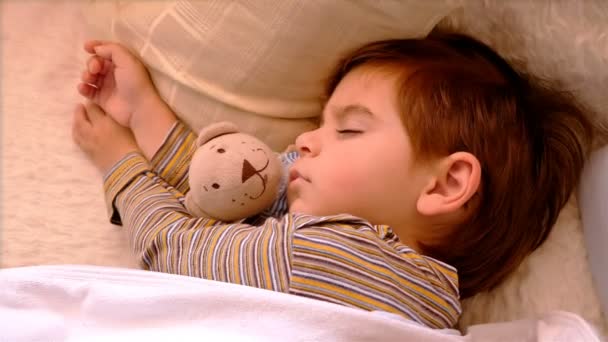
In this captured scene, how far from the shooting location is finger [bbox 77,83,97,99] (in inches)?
36.6

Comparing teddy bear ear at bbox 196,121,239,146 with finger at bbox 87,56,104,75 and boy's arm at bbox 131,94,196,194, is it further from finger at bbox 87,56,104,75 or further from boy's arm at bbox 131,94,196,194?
finger at bbox 87,56,104,75

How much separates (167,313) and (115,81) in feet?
1.53

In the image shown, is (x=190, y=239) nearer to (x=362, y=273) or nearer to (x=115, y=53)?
(x=362, y=273)

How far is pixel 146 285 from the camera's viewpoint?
0.64 meters

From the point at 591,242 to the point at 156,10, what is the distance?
2.37ft

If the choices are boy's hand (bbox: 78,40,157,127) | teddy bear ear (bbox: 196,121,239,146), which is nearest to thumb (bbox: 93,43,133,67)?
boy's hand (bbox: 78,40,157,127)

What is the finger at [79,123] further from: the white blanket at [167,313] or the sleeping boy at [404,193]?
the white blanket at [167,313]

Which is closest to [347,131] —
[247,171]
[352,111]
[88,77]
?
[352,111]

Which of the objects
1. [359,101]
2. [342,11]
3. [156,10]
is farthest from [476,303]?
[156,10]

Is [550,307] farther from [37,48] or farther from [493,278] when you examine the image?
[37,48]

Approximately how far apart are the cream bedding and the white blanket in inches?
4.0

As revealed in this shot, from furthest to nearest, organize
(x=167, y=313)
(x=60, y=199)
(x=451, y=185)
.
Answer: (x=60, y=199), (x=451, y=185), (x=167, y=313)

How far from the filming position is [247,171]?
70 centimetres

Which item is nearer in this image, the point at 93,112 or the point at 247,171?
the point at 247,171
